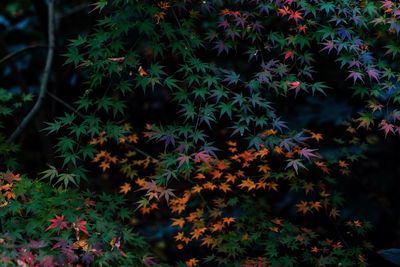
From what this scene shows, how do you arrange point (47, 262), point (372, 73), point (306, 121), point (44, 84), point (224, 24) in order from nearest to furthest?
point (47, 262), point (372, 73), point (224, 24), point (44, 84), point (306, 121)

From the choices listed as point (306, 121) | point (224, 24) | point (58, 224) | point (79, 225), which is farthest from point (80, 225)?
point (306, 121)

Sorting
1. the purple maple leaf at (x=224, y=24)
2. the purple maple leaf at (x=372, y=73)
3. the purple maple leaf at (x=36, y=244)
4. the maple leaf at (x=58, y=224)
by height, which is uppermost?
the purple maple leaf at (x=224, y=24)

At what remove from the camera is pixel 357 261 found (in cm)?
339

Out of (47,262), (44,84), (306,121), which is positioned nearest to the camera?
(47,262)

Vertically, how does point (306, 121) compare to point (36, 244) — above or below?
below

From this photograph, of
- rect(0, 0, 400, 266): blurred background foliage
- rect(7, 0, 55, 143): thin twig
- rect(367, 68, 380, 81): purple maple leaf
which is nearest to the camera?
rect(367, 68, 380, 81): purple maple leaf

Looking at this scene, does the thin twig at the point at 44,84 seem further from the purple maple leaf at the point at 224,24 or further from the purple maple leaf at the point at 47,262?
the purple maple leaf at the point at 224,24

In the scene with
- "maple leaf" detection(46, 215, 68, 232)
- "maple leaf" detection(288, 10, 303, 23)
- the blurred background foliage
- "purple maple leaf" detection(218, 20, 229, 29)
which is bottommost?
the blurred background foliage

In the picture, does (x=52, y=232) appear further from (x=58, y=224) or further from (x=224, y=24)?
(x=224, y=24)

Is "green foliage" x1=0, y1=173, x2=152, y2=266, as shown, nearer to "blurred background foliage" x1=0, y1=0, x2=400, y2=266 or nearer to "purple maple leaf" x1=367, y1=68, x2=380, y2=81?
"blurred background foliage" x1=0, y1=0, x2=400, y2=266

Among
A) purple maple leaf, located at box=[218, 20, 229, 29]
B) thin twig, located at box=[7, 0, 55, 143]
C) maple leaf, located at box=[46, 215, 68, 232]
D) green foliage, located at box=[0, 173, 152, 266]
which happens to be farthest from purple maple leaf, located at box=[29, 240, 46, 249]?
purple maple leaf, located at box=[218, 20, 229, 29]

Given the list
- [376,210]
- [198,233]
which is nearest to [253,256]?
[198,233]

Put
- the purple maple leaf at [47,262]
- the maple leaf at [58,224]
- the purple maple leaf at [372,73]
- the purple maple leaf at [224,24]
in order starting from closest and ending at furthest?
the purple maple leaf at [47,262]
the maple leaf at [58,224]
the purple maple leaf at [372,73]
the purple maple leaf at [224,24]

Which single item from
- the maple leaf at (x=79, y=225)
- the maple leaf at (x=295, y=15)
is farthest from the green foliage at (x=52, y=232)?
the maple leaf at (x=295, y=15)
